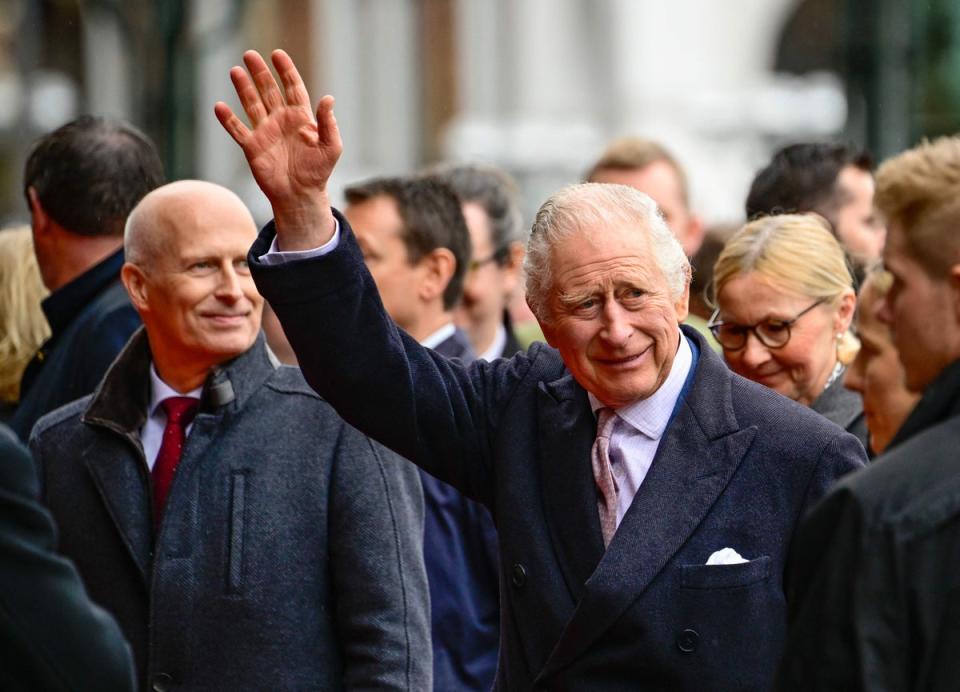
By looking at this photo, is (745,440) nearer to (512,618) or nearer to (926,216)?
(512,618)

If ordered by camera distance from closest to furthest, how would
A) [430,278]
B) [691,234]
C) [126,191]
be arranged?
[126,191] → [430,278] → [691,234]

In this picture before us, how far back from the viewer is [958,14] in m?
19.6

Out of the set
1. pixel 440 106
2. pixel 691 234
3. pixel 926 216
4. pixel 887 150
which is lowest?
pixel 440 106

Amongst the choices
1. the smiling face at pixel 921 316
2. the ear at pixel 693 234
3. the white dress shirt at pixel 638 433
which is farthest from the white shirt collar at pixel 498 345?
the smiling face at pixel 921 316

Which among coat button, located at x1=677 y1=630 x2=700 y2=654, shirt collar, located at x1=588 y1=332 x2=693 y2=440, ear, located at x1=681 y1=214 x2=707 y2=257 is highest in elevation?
shirt collar, located at x1=588 y1=332 x2=693 y2=440

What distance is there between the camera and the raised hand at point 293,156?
347 centimetres

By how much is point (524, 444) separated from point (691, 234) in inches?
155

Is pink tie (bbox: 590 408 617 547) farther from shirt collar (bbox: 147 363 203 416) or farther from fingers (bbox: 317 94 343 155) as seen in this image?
shirt collar (bbox: 147 363 203 416)

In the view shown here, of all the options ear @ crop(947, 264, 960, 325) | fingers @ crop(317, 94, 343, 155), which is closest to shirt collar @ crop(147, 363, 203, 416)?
fingers @ crop(317, 94, 343, 155)

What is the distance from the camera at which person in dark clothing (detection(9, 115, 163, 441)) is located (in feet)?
16.1

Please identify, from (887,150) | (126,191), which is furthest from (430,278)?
(887,150)

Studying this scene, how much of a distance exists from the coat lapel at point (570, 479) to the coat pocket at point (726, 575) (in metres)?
0.19

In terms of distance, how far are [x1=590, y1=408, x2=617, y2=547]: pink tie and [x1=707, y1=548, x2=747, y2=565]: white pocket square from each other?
211 mm

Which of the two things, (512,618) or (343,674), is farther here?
(343,674)
